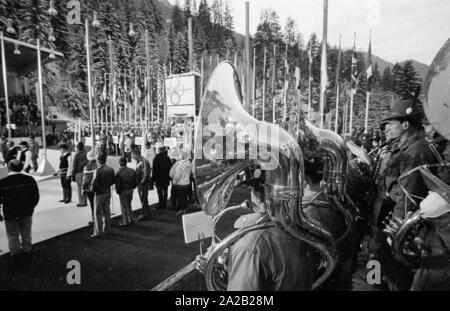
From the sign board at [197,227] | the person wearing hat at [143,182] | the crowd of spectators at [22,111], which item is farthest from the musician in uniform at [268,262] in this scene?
the crowd of spectators at [22,111]

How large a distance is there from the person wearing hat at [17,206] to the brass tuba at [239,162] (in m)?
3.69

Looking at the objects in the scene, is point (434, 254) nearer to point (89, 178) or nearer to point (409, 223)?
point (409, 223)

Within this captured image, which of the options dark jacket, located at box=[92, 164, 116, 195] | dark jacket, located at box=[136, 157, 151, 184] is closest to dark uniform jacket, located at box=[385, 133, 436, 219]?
dark jacket, located at box=[92, 164, 116, 195]

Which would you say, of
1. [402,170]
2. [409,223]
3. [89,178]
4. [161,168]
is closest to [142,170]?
[161,168]

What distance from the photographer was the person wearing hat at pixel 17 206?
11.9 feet

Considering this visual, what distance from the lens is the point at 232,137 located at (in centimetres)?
125

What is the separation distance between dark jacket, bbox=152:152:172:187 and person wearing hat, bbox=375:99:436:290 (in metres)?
5.00

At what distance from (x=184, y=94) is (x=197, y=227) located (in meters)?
8.57

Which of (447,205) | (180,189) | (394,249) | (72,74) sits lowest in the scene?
(180,189)

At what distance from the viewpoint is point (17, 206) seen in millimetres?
3688

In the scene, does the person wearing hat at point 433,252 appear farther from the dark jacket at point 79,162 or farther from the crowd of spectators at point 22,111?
the crowd of spectators at point 22,111
